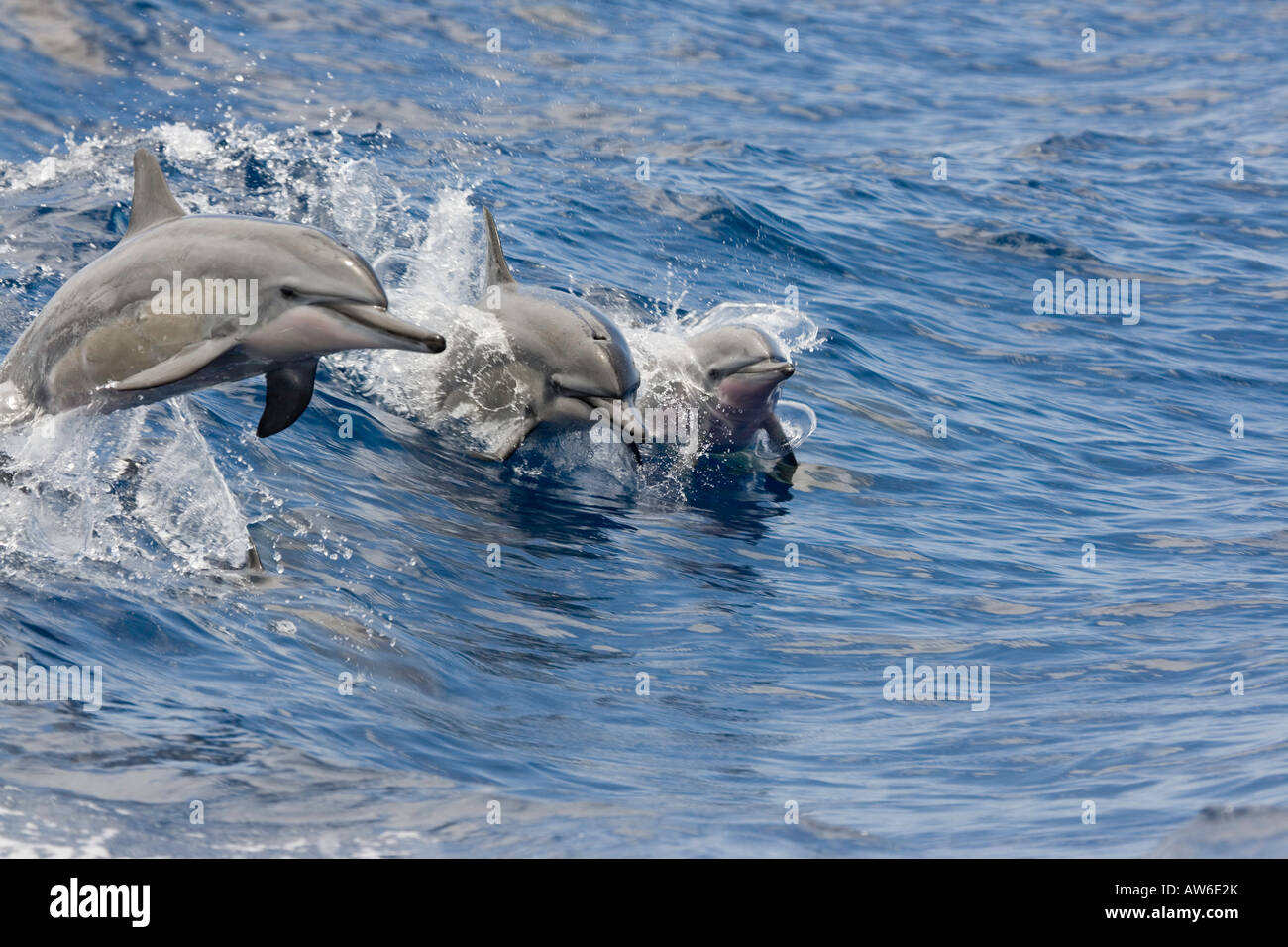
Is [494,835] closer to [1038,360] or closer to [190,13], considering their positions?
[1038,360]

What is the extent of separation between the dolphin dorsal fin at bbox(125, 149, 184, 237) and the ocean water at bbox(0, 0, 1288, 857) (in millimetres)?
1168

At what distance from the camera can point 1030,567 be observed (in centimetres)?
1040

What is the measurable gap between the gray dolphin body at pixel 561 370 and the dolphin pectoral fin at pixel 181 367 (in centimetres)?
378

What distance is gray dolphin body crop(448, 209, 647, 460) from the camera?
1034 cm

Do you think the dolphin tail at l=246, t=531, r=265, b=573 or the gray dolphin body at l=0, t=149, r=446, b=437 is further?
the dolphin tail at l=246, t=531, r=265, b=573

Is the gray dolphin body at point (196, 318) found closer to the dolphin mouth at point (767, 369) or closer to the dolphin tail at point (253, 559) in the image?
the dolphin tail at point (253, 559)

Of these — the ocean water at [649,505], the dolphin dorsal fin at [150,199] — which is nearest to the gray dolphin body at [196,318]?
the dolphin dorsal fin at [150,199]

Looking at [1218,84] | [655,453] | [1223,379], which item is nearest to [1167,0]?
[1218,84]

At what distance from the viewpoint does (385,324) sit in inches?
262

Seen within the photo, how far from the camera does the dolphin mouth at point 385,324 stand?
6543mm

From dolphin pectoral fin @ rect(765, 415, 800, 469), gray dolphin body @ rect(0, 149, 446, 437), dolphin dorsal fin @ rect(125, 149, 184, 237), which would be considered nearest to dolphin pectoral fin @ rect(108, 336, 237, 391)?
gray dolphin body @ rect(0, 149, 446, 437)

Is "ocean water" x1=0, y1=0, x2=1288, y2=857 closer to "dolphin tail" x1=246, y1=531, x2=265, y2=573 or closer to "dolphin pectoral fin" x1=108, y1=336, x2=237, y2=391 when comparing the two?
"dolphin tail" x1=246, y1=531, x2=265, y2=573

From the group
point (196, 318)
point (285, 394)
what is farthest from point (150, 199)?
point (285, 394)

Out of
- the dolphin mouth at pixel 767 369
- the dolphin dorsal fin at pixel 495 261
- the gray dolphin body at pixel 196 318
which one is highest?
the dolphin dorsal fin at pixel 495 261
